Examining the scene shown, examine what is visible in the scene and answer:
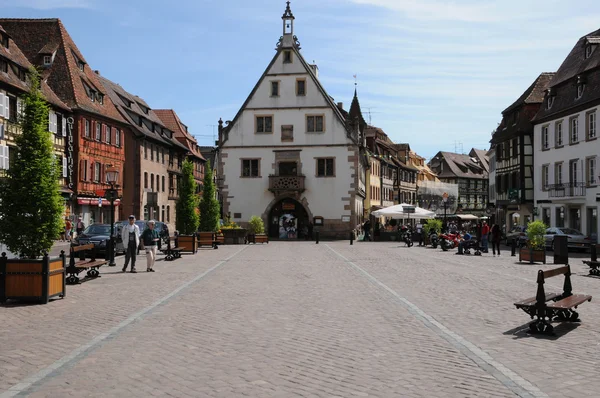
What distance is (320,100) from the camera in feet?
186

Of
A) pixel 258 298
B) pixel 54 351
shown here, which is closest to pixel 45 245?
pixel 258 298

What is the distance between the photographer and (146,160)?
61500mm

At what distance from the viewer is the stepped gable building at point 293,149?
56469 mm

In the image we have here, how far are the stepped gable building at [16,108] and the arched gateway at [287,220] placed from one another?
16.5 meters

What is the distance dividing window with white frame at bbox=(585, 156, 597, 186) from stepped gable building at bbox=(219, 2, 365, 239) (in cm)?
1802

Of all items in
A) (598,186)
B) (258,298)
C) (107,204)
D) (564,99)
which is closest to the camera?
(258,298)

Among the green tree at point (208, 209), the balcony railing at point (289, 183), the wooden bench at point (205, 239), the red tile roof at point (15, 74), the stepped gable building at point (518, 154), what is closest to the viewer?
the wooden bench at point (205, 239)

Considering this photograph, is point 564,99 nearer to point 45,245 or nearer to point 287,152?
point 287,152

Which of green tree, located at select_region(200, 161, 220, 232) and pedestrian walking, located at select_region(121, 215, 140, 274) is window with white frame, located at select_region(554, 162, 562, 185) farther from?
pedestrian walking, located at select_region(121, 215, 140, 274)

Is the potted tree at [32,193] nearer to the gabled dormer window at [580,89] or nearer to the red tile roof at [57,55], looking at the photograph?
the red tile roof at [57,55]

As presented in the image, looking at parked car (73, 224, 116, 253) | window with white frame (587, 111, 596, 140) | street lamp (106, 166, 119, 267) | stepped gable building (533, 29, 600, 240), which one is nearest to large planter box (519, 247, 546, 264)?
stepped gable building (533, 29, 600, 240)

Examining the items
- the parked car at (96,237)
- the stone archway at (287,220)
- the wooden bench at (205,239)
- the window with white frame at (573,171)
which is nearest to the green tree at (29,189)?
the parked car at (96,237)

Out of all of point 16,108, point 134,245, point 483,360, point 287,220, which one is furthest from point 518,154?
point 483,360

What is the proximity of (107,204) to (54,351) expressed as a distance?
156ft
